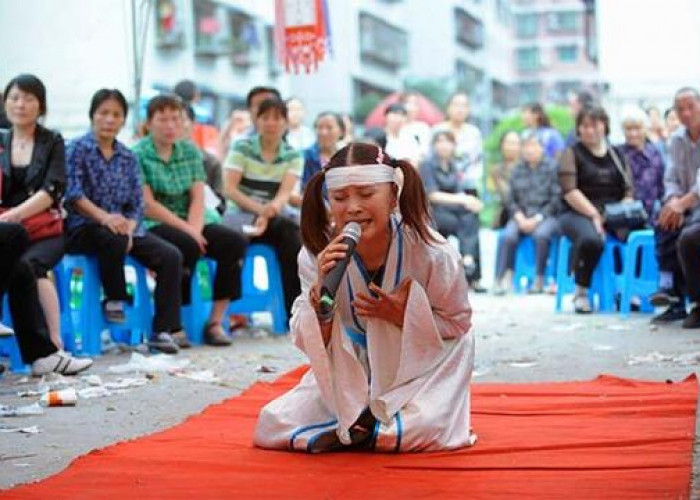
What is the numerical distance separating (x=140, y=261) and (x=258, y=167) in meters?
1.31

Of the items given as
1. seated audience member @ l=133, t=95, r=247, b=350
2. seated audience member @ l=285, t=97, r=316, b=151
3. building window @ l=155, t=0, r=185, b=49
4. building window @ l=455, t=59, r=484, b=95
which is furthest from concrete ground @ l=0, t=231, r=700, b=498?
building window @ l=455, t=59, r=484, b=95

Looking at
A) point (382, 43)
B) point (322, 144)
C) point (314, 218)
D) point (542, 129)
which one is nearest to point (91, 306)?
point (322, 144)

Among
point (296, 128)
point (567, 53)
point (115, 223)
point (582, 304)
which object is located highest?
point (567, 53)

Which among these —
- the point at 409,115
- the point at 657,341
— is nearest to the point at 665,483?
the point at 657,341

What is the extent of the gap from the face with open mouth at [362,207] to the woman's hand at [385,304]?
0.62ft

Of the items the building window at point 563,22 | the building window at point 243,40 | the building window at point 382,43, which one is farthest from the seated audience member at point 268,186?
the building window at point 563,22

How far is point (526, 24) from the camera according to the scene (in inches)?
3162

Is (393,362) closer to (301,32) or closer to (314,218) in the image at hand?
(314,218)

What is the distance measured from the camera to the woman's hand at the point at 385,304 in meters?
4.78

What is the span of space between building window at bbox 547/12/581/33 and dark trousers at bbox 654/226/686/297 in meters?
69.3

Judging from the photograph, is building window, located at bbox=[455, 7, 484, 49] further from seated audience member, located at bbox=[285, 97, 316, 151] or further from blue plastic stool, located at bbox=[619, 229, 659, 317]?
blue plastic stool, located at bbox=[619, 229, 659, 317]

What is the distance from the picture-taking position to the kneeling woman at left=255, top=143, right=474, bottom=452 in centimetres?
473

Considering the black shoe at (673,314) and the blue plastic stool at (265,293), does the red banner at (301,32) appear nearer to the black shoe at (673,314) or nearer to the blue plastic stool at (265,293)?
the blue plastic stool at (265,293)

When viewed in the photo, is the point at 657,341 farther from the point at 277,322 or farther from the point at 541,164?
the point at 541,164
